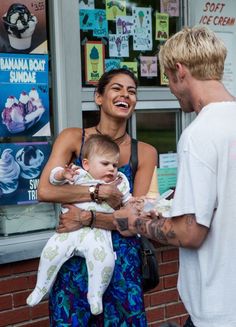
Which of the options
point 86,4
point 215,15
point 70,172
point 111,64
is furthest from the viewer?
point 215,15

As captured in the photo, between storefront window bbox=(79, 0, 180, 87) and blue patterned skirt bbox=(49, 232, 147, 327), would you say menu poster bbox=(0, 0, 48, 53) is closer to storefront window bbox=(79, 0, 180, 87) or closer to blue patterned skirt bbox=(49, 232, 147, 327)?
storefront window bbox=(79, 0, 180, 87)

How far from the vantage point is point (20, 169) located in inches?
157

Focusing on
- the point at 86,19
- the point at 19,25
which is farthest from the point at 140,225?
the point at 86,19

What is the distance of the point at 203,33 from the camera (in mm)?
2410

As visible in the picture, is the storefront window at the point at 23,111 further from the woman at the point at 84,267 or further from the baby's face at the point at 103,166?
the baby's face at the point at 103,166

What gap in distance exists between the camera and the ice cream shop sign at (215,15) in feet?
16.5

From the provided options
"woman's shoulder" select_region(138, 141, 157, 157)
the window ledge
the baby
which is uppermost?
"woman's shoulder" select_region(138, 141, 157, 157)

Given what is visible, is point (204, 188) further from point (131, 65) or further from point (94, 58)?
point (131, 65)

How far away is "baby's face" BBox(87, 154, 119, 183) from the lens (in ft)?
9.93

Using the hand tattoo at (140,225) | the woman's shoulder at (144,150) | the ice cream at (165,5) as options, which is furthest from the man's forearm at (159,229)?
the ice cream at (165,5)

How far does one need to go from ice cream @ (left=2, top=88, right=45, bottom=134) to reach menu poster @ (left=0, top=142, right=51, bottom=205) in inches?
4.8

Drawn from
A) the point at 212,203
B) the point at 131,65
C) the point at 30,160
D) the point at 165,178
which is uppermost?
the point at 131,65

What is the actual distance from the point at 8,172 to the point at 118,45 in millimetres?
1279

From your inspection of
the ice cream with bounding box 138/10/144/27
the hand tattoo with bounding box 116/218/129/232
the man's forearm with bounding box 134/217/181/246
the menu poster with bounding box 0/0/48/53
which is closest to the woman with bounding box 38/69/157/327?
the hand tattoo with bounding box 116/218/129/232
